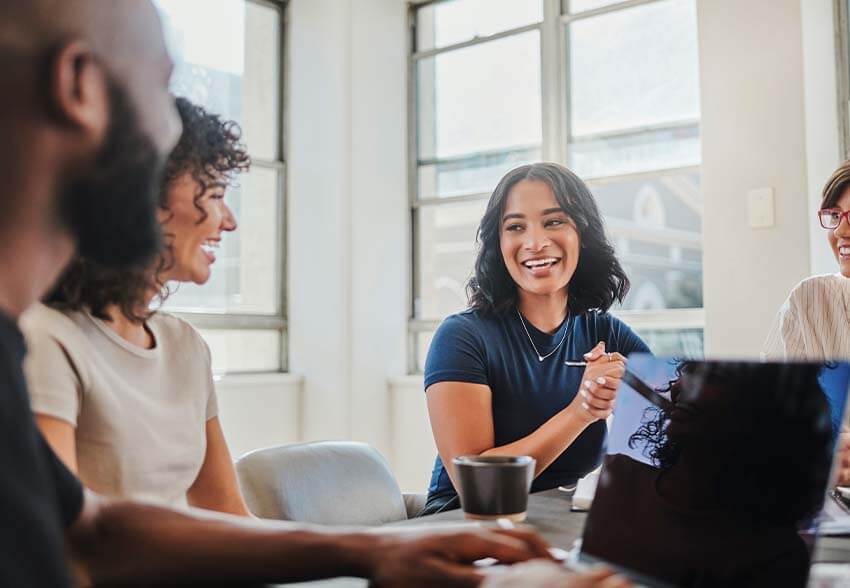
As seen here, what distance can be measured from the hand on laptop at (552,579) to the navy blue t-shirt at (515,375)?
923 mm

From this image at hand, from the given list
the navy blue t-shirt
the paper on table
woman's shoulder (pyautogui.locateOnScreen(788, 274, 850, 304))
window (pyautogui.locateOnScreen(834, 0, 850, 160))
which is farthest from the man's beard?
window (pyautogui.locateOnScreen(834, 0, 850, 160))

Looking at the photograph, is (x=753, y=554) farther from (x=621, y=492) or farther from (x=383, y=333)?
(x=383, y=333)

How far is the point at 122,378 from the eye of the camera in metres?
1.03

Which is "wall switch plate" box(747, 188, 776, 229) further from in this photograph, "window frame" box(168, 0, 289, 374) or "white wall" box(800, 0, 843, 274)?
"window frame" box(168, 0, 289, 374)

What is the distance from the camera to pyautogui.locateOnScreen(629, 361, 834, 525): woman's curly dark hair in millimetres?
698

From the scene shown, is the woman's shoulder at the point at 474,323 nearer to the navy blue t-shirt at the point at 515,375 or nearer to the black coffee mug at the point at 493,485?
the navy blue t-shirt at the point at 515,375

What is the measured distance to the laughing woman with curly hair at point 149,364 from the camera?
3.09 feet

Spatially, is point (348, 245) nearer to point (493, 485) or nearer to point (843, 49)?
point (843, 49)

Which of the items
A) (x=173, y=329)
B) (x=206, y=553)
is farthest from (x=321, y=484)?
(x=206, y=553)

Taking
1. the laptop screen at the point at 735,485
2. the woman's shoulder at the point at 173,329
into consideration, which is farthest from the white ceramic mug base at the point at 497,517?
the woman's shoulder at the point at 173,329

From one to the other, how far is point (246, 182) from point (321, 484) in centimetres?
266

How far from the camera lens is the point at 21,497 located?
0.48 m

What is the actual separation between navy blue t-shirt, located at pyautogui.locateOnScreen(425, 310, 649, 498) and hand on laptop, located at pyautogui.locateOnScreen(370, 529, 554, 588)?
81 centimetres

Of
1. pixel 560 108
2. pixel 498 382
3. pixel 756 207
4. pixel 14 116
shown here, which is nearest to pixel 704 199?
pixel 756 207
